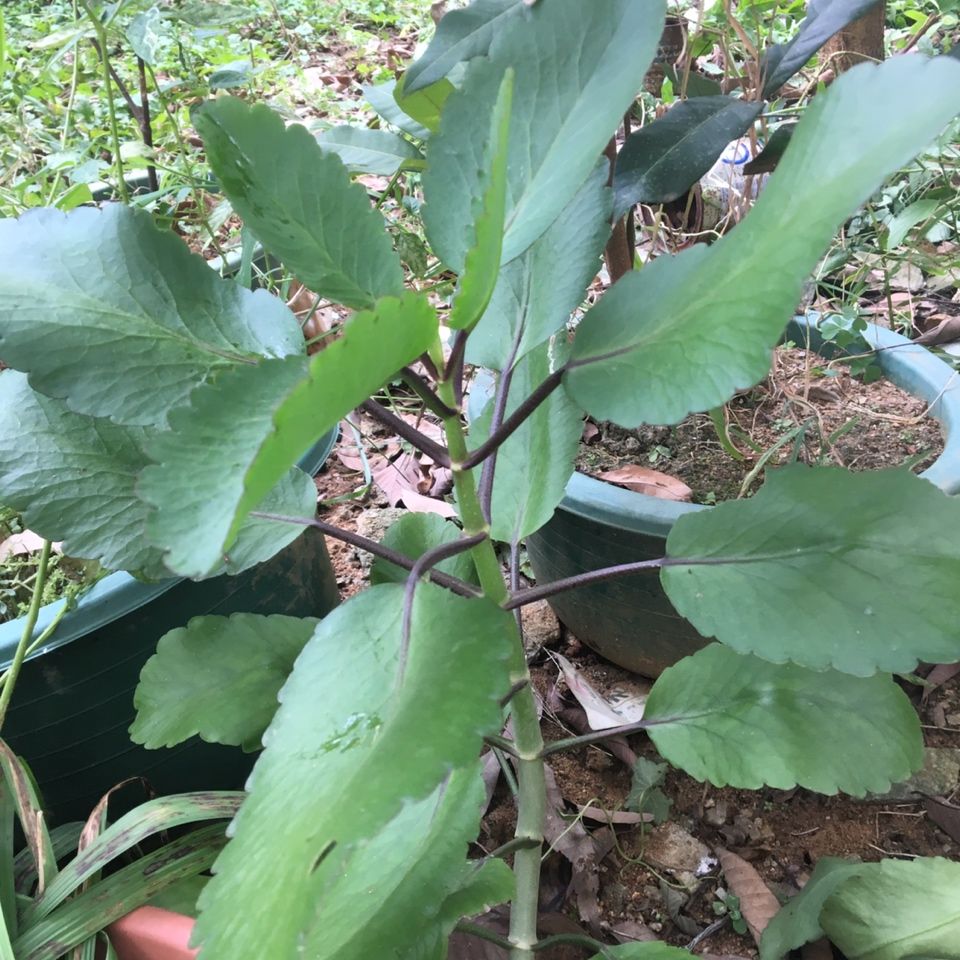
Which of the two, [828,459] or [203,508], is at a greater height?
[203,508]

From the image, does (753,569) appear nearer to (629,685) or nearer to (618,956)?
(618,956)

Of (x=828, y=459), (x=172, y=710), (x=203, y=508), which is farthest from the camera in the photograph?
(x=828, y=459)

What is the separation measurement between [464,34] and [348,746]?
553 mm

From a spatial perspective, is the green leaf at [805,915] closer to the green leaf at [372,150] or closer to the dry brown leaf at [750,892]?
the dry brown leaf at [750,892]

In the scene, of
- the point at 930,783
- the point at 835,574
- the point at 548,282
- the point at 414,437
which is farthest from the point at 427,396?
the point at 930,783

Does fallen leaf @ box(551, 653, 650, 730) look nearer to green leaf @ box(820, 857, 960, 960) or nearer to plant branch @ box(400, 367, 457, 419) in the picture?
green leaf @ box(820, 857, 960, 960)

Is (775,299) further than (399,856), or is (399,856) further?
(399,856)

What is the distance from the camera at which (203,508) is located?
0.35 m

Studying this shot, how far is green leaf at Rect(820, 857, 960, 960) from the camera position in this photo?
72 cm

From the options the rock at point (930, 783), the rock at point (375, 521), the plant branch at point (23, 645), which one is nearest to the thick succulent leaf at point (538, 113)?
the plant branch at point (23, 645)

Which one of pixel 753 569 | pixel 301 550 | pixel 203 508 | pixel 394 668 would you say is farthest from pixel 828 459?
pixel 203 508

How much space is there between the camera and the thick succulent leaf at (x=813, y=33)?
731 millimetres

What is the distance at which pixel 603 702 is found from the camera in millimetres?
1080

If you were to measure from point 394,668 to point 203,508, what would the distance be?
6.5 inches
